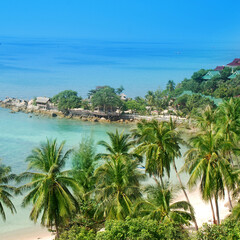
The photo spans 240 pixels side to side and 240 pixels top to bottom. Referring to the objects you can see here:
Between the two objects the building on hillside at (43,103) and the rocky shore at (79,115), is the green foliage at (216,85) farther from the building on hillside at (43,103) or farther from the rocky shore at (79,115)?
the building on hillside at (43,103)

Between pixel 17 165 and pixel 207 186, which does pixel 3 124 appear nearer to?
pixel 17 165

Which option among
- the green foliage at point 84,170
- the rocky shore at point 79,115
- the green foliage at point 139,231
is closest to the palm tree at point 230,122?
the green foliage at point 84,170

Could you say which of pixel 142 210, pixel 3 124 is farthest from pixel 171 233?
pixel 3 124

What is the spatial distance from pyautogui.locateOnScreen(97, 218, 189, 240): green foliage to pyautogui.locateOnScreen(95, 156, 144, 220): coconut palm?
2192mm

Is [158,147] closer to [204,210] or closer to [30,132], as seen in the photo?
[204,210]

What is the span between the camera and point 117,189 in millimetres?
13188

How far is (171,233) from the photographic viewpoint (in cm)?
1030

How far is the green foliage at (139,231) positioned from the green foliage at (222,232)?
711 millimetres

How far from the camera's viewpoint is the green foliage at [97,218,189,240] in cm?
995

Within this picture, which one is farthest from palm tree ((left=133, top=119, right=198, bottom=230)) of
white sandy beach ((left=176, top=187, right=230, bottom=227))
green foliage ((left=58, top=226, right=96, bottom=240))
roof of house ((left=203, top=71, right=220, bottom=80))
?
roof of house ((left=203, top=71, right=220, bottom=80))

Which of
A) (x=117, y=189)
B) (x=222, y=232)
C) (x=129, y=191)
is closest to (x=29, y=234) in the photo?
(x=117, y=189)

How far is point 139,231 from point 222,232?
93.6 inches

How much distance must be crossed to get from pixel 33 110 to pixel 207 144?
38646mm

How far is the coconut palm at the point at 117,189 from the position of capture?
12.8m
